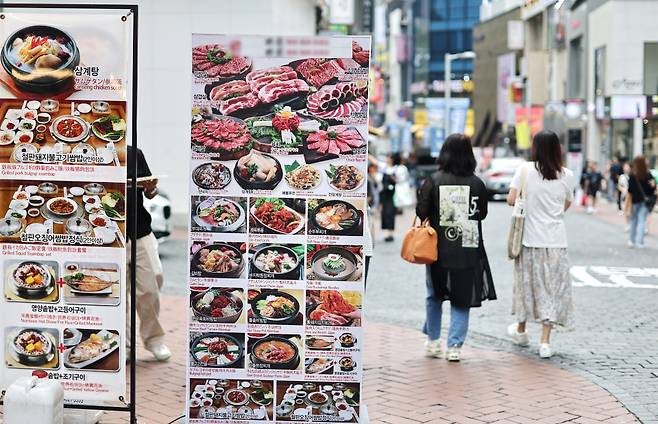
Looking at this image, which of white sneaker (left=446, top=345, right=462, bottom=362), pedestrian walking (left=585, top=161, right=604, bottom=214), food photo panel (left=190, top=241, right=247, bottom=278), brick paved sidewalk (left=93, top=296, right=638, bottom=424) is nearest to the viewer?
food photo panel (left=190, top=241, right=247, bottom=278)

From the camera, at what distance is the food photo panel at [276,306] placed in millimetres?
5867

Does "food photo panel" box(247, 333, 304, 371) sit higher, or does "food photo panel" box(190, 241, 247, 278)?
"food photo panel" box(190, 241, 247, 278)

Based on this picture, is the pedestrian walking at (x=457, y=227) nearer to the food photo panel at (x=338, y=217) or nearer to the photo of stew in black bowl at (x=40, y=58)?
the food photo panel at (x=338, y=217)

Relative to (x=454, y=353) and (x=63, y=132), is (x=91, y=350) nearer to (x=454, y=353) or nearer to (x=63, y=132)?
(x=63, y=132)

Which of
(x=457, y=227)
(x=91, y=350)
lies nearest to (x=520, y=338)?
(x=457, y=227)

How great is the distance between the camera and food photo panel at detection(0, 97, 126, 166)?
580cm

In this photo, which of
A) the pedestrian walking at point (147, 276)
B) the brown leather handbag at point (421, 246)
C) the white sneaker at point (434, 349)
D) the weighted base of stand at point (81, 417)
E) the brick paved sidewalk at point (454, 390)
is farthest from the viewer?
the white sneaker at point (434, 349)

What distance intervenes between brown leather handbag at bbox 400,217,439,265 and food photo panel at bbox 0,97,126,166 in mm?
3115

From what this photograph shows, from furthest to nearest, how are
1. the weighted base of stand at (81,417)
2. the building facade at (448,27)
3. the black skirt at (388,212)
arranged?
1. the building facade at (448,27)
2. the black skirt at (388,212)
3. the weighted base of stand at (81,417)

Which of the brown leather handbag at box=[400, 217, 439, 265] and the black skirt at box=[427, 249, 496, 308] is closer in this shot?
the brown leather handbag at box=[400, 217, 439, 265]

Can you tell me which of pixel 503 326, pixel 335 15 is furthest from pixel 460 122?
pixel 503 326

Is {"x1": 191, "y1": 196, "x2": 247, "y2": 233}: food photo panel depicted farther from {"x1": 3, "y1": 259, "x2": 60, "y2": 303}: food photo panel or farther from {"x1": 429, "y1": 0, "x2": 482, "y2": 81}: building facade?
{"x1": 429, "y1": 0, "x2": 482, "y2": 81}: building facade

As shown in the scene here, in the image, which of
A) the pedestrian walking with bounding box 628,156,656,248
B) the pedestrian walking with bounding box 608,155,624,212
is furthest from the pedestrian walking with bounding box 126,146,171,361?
the pedestrian walking with bounding box 608,155,624,212

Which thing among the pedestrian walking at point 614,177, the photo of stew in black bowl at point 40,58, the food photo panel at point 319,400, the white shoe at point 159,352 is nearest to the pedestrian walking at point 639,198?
the white shoe at point 159,352
